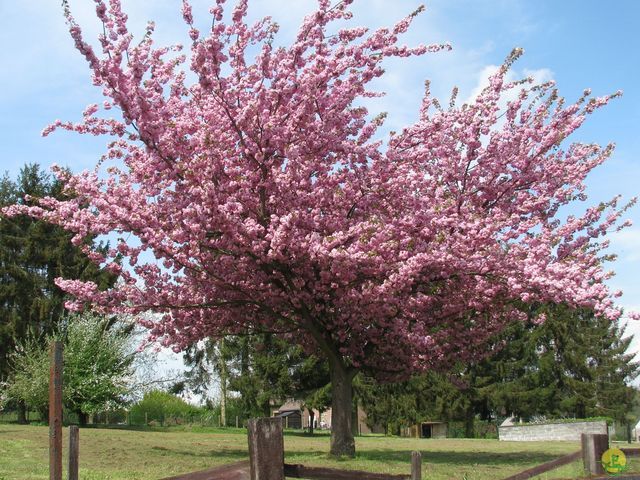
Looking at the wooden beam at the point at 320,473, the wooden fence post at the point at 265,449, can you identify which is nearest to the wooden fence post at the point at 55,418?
the wooden fence post at the point at 265,449

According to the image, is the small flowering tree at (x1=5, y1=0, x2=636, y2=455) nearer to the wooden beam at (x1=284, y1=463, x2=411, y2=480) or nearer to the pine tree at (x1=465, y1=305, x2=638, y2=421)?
the wooden beam at (x1=284, y1=463, x2=411, y2=480)

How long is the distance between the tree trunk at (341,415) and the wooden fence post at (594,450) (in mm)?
7379

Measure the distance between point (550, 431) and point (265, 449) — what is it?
3361 centimetres

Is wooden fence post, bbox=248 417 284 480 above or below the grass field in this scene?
above

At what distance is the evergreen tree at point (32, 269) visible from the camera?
45125mm

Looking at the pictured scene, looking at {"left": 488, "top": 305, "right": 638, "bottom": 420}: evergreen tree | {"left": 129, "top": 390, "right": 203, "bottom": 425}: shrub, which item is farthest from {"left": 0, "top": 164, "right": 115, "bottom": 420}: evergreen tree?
{"left": 488, "top": 305, "right": 638, "bottom": 420}: evergreen tree

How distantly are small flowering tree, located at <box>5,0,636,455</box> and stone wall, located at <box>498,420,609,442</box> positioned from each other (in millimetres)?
18195

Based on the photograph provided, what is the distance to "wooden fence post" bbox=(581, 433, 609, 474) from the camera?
11.1 m

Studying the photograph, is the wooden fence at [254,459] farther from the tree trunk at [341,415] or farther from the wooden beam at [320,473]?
the tree trunk at [341,415]

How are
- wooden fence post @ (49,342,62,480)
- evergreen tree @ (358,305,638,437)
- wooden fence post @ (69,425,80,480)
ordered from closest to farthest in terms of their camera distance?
wooden fence post @ (49,342,62,480), wooden fence post @ (69,425,80,480), evergreen tree @ (358,305,638,437)

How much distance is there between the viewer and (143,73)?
46.1 feet

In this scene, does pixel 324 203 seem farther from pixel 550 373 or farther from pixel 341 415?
pixel 550 373

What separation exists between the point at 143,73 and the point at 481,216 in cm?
889

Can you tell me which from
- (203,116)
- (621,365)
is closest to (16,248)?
(203,116)
